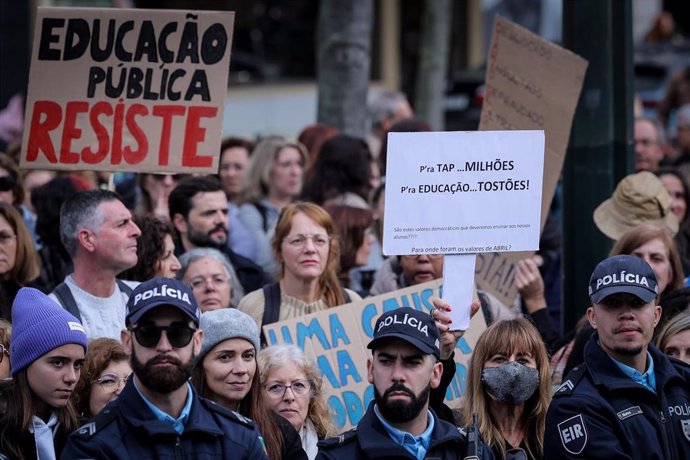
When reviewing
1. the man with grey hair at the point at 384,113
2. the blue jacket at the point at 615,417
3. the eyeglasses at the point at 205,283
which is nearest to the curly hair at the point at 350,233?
the eyeglasses at the point at 205,283

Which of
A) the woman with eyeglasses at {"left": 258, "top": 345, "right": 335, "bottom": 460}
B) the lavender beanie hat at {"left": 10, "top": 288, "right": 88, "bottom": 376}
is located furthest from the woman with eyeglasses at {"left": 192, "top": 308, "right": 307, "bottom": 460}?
the lavender beanie hat at {"left": 10, "top": 288, "right": 88, "bottom": 376}

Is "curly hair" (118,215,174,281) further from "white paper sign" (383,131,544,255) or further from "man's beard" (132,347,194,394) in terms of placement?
"man's beard" (132,347,194,394)

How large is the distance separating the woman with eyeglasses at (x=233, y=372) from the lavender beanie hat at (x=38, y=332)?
55 centimetres

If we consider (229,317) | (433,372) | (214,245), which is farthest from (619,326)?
(214,245)

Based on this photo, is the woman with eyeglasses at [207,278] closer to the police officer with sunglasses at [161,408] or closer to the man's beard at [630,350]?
the police officer with sunglasses at [161,408]

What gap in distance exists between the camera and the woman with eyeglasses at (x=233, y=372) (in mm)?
6578

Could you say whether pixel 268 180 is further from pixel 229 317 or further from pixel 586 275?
pixel 229 317

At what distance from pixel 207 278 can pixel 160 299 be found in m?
2.59

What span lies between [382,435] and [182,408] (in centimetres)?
76

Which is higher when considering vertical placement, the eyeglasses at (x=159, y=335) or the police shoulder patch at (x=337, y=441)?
the eyeglasses at (x=159, y=335)

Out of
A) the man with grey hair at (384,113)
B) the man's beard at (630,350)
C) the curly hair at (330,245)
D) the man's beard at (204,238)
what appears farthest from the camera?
the man with grey hair at (384,113)

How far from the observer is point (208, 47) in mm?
8109

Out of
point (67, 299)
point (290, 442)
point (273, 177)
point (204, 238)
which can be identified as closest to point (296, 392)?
point (290, 442)

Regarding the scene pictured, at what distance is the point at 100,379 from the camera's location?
22.0ft
